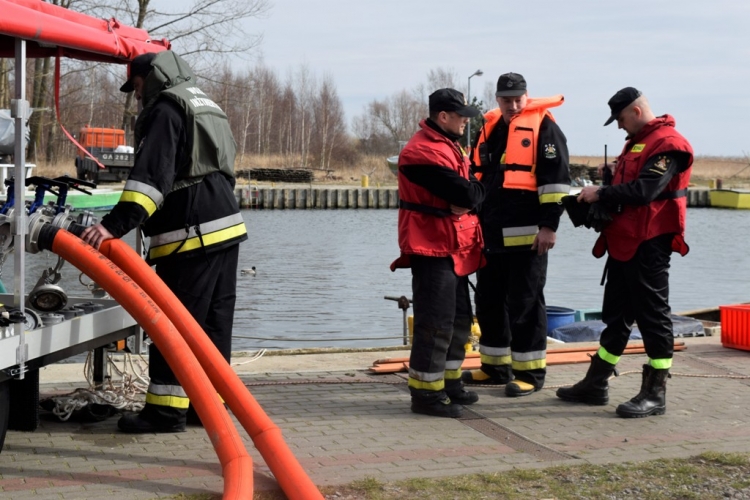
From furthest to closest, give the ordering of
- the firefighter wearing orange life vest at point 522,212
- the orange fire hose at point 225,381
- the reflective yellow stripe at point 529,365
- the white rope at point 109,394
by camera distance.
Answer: the reflective yellow stripe at point 529,365, the firefighter wearing orange life vest at point 522,212, the white rope at point 109,394, the orange fire hose at point 225,381

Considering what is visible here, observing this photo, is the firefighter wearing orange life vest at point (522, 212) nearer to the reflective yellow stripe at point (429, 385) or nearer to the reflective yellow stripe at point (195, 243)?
the reflective yellow stripe at point (429, 385)

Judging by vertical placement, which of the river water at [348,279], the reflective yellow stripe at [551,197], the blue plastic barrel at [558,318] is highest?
the reflective yellow stripe at [551,197]

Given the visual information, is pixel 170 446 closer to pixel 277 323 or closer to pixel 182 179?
pixel 182 179

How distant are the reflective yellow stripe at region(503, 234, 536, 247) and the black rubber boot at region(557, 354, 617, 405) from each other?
0.91m

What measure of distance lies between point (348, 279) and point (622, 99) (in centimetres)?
2028

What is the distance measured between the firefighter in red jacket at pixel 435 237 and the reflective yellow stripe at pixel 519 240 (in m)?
0.58

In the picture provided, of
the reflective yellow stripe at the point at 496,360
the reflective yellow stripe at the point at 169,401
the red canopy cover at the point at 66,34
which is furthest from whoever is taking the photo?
the reflective yellow stripe at the point at 496,360

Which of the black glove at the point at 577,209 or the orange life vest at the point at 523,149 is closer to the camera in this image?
the black glove at the point at 577,209

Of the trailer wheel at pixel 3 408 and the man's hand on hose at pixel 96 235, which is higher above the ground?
the man's hand on hose at pixel 96 235

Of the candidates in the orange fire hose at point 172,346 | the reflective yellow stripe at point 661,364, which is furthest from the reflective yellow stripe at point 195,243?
the reflective yellow stripe at point 661,364

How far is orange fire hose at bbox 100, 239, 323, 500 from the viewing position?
4.74 meters

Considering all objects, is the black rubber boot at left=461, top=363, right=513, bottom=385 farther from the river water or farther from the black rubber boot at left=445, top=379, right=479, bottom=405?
the river water

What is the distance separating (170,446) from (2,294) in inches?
58.3

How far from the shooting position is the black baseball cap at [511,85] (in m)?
7.01
